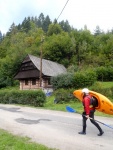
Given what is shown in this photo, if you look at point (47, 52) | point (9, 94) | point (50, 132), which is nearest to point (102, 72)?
point (47, 52)

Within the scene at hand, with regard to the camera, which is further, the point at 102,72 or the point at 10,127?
the point at 102,72

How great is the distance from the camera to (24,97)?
2569 centimetres

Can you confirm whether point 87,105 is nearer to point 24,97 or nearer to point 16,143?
point 16,143

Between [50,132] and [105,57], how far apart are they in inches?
2103

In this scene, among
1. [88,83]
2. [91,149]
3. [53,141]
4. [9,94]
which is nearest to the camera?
[91,149]

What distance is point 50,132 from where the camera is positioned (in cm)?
1094

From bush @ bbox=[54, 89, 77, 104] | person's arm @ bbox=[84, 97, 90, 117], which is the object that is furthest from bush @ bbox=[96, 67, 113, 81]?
person's arm @ bbox=[84, 97, 90, 117]

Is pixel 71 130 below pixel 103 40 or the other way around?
below

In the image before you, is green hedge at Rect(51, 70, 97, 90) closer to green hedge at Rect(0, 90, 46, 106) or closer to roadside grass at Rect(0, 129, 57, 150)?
green hedge at Rect(0, 90, 46, 106)

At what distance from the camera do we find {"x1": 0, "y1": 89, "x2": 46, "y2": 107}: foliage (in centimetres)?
2416

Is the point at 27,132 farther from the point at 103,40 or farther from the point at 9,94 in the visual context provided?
the point at 103,40

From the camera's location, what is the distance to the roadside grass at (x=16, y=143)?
26.6 ft

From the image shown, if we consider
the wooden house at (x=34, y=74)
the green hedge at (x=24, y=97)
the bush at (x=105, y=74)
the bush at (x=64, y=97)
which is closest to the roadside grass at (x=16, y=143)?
the green hedge at (x=24, y=97)

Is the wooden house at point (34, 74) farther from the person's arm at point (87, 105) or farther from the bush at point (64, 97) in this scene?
the person's arm at point (87, 105)
